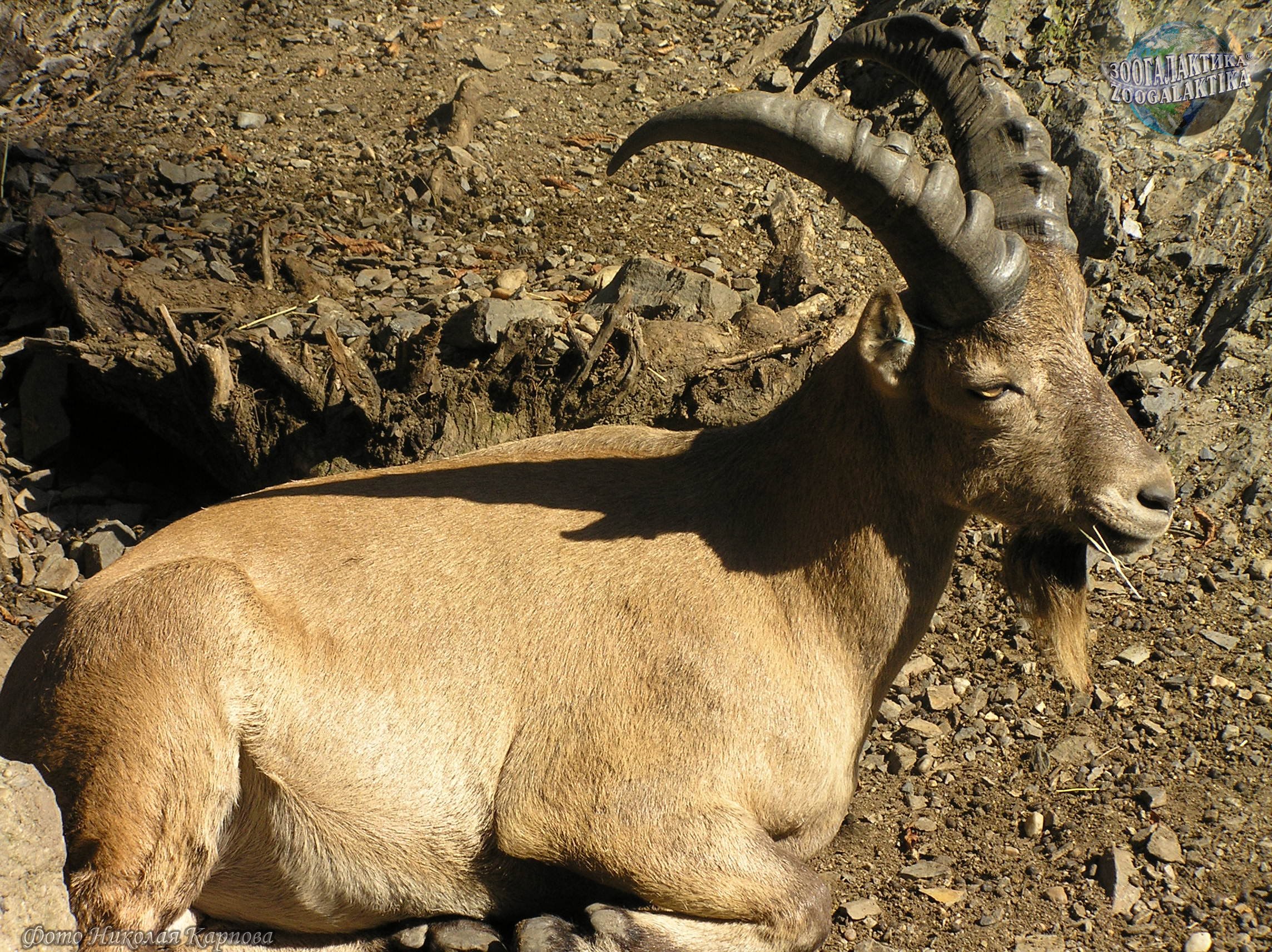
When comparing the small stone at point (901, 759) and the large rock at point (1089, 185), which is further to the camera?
the large rock at point (1089, 185)

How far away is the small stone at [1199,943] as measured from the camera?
4734mm

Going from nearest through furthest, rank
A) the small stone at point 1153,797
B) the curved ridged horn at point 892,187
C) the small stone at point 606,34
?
1. the curved ridged horn at point 892,187
2. the small stone at point 1153,797
3. the small stone at point 606,34

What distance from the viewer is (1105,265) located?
7.66m

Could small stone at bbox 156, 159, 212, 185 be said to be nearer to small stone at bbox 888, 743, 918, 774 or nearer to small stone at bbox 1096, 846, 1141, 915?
small stone at bbox 888, 743, 918, 774

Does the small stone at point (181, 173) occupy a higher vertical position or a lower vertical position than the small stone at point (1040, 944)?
higher

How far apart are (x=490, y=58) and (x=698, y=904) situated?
8207mm

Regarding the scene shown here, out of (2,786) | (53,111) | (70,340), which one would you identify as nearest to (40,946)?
(2,786)

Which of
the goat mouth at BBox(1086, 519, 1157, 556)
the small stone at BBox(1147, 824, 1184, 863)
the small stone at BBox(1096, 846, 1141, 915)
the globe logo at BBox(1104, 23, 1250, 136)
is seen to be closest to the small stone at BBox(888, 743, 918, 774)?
the small stone at BBox(1096, 846, 1141, 915)

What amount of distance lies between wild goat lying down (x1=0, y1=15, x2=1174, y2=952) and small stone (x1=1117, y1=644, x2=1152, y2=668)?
5.17 feet

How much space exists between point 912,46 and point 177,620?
3.96 m

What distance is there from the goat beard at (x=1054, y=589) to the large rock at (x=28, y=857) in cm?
370

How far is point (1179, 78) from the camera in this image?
8500 mm

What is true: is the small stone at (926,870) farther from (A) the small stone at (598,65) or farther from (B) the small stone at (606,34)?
(B) the small stone at (606,34)

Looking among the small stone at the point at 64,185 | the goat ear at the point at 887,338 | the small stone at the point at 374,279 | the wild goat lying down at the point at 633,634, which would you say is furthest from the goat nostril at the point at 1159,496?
the small stone at the point at 64,185
